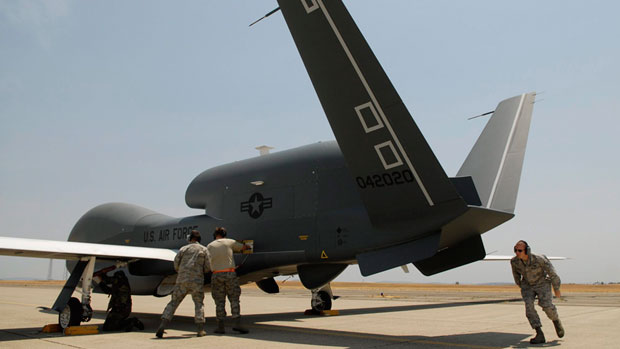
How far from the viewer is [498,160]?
10055mm

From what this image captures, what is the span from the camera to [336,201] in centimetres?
1004

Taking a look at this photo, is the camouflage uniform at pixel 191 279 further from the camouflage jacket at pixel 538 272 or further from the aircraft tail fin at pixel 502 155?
the aircraft tail fin at pixel 502 155

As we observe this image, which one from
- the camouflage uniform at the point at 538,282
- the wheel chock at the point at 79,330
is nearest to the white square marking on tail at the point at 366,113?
the camouflage uniform at the point at 538,282

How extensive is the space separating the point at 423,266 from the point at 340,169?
9.30ft

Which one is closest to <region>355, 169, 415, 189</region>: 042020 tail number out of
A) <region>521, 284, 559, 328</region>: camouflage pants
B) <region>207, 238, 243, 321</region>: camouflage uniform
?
<region>521, 284, 559, 328</region>: camouflage pants

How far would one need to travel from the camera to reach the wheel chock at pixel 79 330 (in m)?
8.85

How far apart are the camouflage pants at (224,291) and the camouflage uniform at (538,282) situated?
4.86m

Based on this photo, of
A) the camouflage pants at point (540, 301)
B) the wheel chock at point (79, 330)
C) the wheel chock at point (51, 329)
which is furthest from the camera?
the wheel chock at point (51, 329)

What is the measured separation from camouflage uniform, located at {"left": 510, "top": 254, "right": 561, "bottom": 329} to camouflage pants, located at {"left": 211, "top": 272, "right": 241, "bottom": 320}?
4.86 m

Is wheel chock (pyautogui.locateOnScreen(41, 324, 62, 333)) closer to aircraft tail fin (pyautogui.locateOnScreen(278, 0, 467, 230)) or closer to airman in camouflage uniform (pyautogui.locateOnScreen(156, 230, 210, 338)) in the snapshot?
airman in camouflage uniform (pyautogui.locateOnScreen(156, 230, 210, 338))

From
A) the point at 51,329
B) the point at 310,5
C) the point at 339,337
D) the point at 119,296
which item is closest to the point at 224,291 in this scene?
the point at 339,337

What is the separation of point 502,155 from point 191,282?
6878mm

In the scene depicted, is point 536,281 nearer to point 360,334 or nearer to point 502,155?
point 360,334

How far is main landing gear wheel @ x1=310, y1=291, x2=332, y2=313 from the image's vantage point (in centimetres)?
1276
